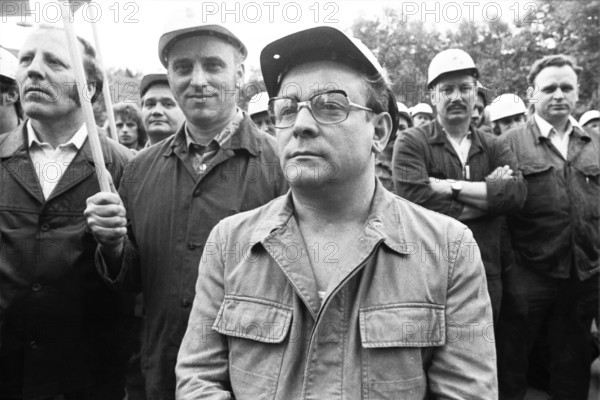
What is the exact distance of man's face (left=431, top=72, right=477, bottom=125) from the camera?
3.96 meters

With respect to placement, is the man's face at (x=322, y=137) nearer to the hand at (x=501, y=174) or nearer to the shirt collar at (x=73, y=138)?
the shirt collar at (x=73, y=138)

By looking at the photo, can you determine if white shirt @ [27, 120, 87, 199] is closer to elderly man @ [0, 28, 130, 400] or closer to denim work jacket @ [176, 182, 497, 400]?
elderly man @ [0, 28, 130, 400]

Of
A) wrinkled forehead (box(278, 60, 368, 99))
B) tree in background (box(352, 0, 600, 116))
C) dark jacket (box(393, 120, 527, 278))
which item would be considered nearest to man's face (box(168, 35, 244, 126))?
wrinkled forehead (box(278, 60, 368, 99))

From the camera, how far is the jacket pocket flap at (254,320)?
1.88 metres

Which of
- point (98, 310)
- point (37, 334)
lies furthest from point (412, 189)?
point (37, 334)

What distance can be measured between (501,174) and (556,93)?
1108 mm

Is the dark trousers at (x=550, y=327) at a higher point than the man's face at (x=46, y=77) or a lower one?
lower

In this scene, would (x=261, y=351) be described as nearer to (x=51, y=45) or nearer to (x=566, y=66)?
(x=51, y=45)

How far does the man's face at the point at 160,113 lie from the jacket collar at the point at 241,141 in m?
1.97

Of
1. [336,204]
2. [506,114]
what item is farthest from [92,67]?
[506,114]

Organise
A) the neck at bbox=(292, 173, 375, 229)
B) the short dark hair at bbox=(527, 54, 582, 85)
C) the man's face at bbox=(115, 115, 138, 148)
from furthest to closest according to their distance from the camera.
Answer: the man's face at bbox=(115, 115, 138, 148) < the short dark hair at bbox=(527, 54, 582, 85) < the neck at bbox=(292, 173, 375, 229)

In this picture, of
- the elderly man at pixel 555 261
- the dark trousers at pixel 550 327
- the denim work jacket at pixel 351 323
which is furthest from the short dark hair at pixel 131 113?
the denim work jacket at pixel 351 323

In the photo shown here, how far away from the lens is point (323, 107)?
2047mm

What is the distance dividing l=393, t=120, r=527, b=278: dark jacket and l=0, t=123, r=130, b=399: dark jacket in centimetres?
184
